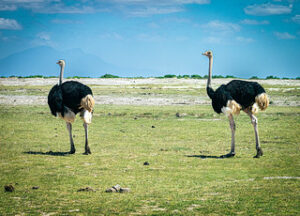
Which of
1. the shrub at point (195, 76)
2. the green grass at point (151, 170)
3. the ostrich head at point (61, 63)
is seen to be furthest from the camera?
the shrub at point (195, 76)

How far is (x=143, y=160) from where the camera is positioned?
12.8 m

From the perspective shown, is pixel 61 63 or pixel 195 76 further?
pixel 195 76

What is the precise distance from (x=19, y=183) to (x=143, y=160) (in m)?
3.93

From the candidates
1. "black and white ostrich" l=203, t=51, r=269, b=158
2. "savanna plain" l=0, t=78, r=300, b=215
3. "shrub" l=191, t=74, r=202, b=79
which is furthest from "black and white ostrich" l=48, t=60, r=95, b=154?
"shrub" l=191, t=74, r=202, b=79

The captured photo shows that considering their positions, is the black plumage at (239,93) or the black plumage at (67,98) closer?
the black plumage at (239,93)

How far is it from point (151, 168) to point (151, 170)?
0.27 meters

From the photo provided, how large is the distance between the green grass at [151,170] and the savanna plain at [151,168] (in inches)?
0.8

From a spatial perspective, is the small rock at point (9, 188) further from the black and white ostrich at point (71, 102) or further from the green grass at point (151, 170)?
the black and white ostrich at point (71, 102)

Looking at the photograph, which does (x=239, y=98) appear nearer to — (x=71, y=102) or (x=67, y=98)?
(x=71, y=102)

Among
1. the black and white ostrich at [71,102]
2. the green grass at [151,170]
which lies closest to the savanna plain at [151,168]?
the green grass at [151,170]

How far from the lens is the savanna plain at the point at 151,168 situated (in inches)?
322

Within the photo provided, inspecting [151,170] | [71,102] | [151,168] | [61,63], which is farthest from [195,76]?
[151,170]

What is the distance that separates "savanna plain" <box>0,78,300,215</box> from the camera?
322 inches

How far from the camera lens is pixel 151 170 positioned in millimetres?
11344
